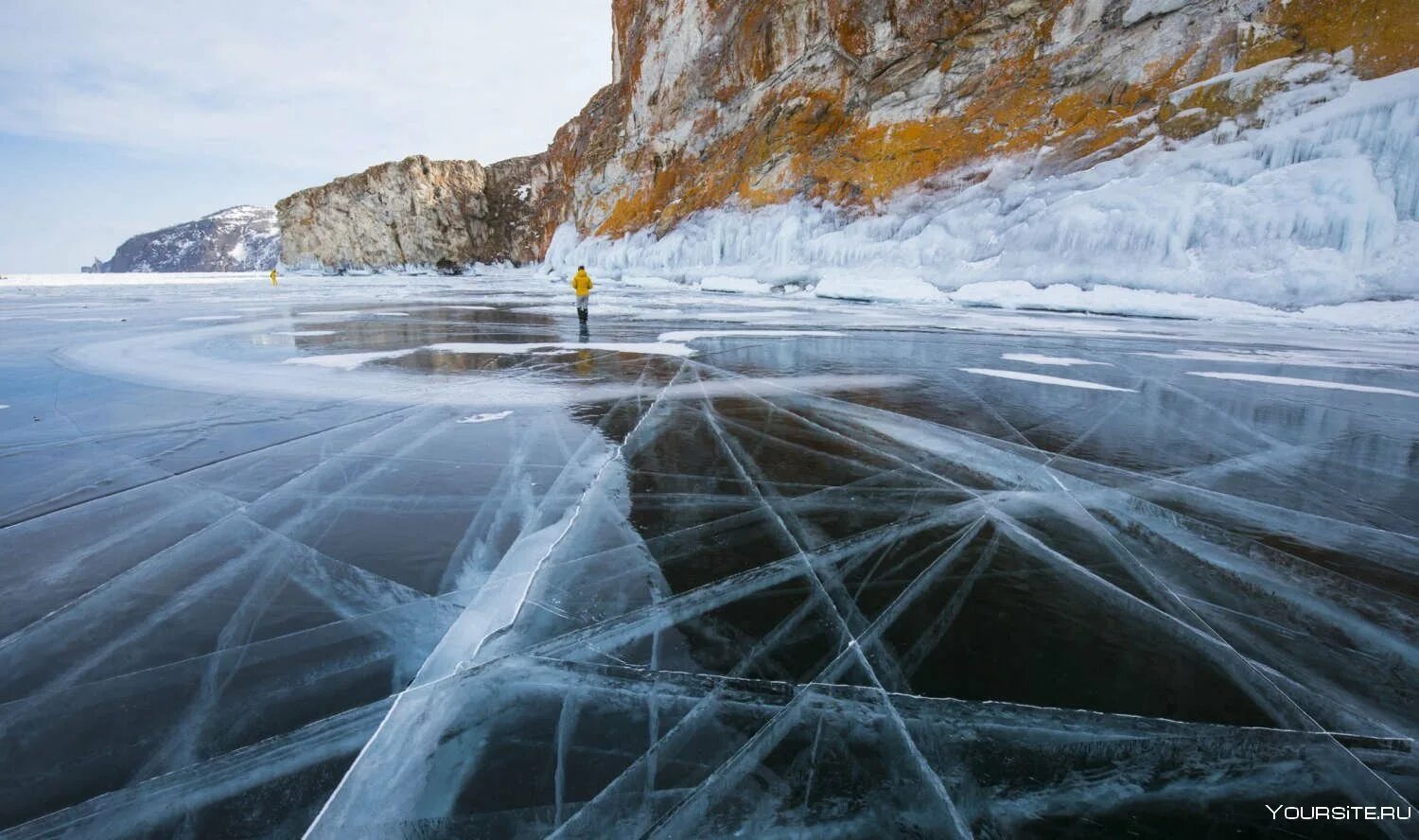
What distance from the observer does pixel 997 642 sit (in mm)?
2162

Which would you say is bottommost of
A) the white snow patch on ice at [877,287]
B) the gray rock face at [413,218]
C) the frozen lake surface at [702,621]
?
the frozen lake surface at [702,621]

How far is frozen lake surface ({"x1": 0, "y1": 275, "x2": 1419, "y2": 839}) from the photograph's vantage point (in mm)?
1577

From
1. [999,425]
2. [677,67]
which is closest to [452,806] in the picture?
[999,425]

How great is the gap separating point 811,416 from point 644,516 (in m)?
2.60

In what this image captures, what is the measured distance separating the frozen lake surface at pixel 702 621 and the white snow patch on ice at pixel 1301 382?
40.5 inches

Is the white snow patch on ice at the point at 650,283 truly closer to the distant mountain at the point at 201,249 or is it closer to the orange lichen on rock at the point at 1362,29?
the orange lichen on rock at the point at 1362,29

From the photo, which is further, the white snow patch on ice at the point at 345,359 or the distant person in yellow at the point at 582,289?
the distant person in yellow at the point at 582,289

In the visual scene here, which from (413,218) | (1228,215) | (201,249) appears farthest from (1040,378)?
(201,249)

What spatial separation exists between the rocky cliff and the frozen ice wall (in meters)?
0.65

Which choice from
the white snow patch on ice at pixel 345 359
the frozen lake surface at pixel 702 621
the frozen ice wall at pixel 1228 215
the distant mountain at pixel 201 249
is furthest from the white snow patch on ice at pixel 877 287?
the distant mountain at pixel 201 249

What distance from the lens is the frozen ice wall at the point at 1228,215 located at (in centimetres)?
1237

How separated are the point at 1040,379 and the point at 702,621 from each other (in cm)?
635

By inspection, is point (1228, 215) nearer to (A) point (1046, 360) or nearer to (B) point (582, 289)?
(A) point (1046, 360)

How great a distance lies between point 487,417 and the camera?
538 cm
